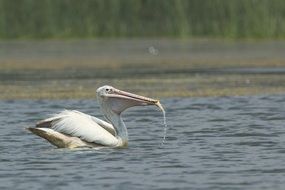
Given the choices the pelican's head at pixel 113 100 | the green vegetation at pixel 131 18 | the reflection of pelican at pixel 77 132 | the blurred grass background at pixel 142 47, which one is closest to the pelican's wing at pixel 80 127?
the reflection of pelican at pixel 77 132

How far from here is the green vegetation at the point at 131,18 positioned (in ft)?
93.4

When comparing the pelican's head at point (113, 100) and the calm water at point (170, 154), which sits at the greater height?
the pelican's head at point (113, 100)

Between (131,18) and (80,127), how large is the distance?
60.0 ft

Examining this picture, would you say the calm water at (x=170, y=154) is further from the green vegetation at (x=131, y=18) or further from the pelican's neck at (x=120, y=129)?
the green vegetation at (x=131, y=18)

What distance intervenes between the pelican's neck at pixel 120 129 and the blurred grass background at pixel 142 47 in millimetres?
5407

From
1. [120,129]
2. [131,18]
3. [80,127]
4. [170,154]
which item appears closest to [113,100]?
[120,129]

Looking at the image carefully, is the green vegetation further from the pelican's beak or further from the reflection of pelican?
the reflection of pelican

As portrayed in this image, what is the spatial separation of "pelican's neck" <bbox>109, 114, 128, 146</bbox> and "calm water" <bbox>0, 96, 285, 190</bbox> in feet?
0.35

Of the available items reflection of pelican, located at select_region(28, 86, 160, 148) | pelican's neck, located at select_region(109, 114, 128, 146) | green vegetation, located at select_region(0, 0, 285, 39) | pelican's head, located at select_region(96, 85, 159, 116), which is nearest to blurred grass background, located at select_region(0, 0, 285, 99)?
green vegetation, located at select_region(0, 0, 285, 39)

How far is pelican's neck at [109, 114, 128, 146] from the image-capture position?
37.6ft

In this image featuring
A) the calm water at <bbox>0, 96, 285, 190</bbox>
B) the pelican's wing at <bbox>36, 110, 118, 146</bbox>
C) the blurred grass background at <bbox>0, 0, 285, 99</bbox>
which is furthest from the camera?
the blurred grass background at <bbox>0, 0, 285, 99</bbox>

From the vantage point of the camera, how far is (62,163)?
33.9 feet

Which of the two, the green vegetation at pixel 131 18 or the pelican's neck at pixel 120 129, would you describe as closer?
the pelican's neck at pixel 120 129

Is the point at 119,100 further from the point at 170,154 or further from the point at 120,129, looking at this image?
the point at 170,154
